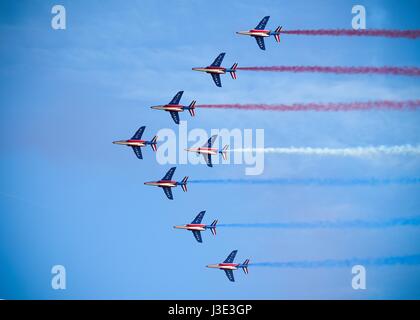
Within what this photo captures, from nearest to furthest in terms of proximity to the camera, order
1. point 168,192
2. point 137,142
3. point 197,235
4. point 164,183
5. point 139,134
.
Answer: point 197,235 → point 164,183 → point 168,192 → point 137,142 → point 139,134

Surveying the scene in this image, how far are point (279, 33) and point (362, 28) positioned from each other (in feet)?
24.4

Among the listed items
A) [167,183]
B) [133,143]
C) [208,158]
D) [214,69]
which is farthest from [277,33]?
[133,143]

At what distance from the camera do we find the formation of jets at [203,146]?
90750 millimetres

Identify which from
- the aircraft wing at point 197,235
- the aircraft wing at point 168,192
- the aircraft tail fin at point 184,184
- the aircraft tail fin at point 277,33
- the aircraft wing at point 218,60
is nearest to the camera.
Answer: the aircraft tail fin at point 277,33

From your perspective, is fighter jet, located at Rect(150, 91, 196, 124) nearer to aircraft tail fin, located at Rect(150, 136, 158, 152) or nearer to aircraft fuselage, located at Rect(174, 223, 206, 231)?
aircraft tail fin, located at Rect(150, 136, 158, 152)

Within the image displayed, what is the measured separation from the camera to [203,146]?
91.3m

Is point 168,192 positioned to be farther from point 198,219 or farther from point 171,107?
point 171,107

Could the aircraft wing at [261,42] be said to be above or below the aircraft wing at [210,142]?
above

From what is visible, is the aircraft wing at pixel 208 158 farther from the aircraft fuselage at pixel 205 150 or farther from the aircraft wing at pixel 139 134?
the aircraft wing at pixel 139 134

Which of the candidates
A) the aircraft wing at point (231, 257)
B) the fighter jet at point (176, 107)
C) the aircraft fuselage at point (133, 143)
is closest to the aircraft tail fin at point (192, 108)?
the fighter jet at point (176, 107)
